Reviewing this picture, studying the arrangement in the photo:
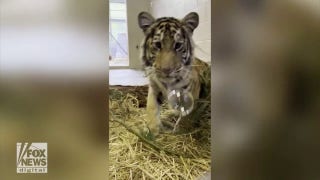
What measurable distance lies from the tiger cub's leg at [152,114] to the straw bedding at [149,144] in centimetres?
1

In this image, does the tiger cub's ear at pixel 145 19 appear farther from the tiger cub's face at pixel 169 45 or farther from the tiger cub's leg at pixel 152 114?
the tiger cub's leg at pixel 152 114

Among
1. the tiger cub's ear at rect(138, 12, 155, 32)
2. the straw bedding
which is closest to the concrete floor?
the straw bedding

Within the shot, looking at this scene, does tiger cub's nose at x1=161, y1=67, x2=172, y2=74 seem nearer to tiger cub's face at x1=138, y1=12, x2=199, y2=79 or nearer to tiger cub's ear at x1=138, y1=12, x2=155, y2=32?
tiger cub's face at x1=138, y1=12, x2=199, y2=79

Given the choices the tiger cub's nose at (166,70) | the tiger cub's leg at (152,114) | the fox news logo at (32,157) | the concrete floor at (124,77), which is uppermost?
the tiger cub's nose at (166,70)

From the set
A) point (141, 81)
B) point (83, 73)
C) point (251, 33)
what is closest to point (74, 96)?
point (83, 73)

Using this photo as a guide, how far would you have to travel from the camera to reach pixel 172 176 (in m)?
0.81

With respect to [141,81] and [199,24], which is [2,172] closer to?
[141,81]

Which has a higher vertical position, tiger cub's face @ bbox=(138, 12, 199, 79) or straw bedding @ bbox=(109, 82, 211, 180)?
tiger cub's face @ bbox=(138, 12, 199, 79)

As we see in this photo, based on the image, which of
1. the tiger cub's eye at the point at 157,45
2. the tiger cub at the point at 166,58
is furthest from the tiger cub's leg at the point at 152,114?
the tiger cub's eye at the point at 157,45

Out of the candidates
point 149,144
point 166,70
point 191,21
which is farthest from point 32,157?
point 191,21

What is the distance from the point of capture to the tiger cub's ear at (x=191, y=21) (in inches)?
31.9

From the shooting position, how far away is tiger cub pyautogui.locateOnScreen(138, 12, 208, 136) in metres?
0.81

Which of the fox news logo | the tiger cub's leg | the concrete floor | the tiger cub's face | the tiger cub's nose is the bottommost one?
the fox news logo

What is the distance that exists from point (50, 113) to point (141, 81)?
23 centimetres
